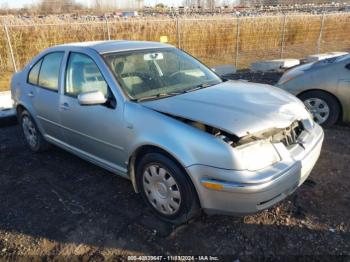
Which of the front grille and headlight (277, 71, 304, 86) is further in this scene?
headlight (277, 71, 304, 86)

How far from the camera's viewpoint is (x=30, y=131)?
16.2 feet

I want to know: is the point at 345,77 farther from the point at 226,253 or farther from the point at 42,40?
the point at 42,40

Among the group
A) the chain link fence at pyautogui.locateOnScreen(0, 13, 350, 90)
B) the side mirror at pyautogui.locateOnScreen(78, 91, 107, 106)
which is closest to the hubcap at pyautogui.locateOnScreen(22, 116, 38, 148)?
the side mirror at pyautogui.locateOnScreen(78, 91, 107, 106)

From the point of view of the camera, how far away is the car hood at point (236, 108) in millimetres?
2697

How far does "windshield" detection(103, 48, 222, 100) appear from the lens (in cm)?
338

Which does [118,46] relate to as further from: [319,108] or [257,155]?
[319,108]

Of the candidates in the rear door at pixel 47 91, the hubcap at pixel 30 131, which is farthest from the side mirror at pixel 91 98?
the hubcap at pixel 30 131

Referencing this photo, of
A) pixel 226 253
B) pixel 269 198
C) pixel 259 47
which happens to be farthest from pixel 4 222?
pixel 259 47

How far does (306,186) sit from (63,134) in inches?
117

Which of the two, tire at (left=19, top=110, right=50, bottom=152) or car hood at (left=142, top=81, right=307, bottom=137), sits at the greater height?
car hood at (left=142, top=81, right=307, bottom=137)

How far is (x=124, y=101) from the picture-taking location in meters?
3.18

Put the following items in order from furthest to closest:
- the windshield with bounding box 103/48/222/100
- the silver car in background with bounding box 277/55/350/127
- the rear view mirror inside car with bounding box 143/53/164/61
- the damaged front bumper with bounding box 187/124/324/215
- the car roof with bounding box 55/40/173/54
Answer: the silver car in background with bounding box 277/55/350/127 < the rear view mirror inside car with bounding box 143/53/164/61 < the car roof with bounding box 55/40/173/54 < the windshield with bounding box 103/48/222/100 < the damaged front bumper with bounding box 187/124/324/215

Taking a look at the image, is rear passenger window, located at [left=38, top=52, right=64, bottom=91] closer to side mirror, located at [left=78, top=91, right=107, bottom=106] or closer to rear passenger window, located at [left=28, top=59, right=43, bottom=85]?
rear passenger window, located at [left=28, top=59, right=43, bottom=85]

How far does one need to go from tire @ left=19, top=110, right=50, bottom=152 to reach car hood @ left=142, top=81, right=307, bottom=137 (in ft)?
7.82
